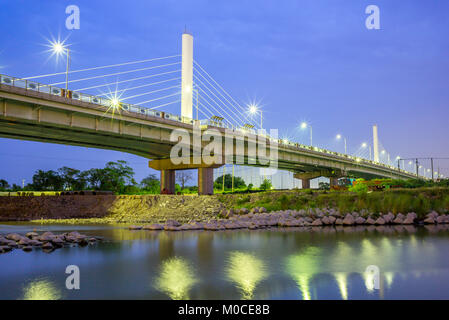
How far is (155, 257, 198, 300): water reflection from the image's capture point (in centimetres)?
600

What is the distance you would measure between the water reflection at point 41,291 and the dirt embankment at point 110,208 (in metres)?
23.5

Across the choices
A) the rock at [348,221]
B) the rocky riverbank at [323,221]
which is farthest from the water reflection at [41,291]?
the rock at [348,221]

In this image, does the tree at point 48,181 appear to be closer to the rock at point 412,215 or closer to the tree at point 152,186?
the tree at point 152,186

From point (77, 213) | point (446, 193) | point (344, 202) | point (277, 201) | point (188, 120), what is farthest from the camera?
point (188, 120)

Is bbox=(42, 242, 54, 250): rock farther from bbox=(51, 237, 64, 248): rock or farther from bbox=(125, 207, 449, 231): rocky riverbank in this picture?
bbox=(125, 207, 449, 231): rocky riverbank

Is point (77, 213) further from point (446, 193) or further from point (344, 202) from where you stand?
point (446, 193)

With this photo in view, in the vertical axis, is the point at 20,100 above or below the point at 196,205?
above

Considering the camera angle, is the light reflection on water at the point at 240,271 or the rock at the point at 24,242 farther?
the rock at the point at 24,242

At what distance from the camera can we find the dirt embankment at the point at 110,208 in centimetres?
3316

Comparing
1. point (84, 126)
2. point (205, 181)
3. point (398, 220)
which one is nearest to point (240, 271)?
A: point (398, 220)
